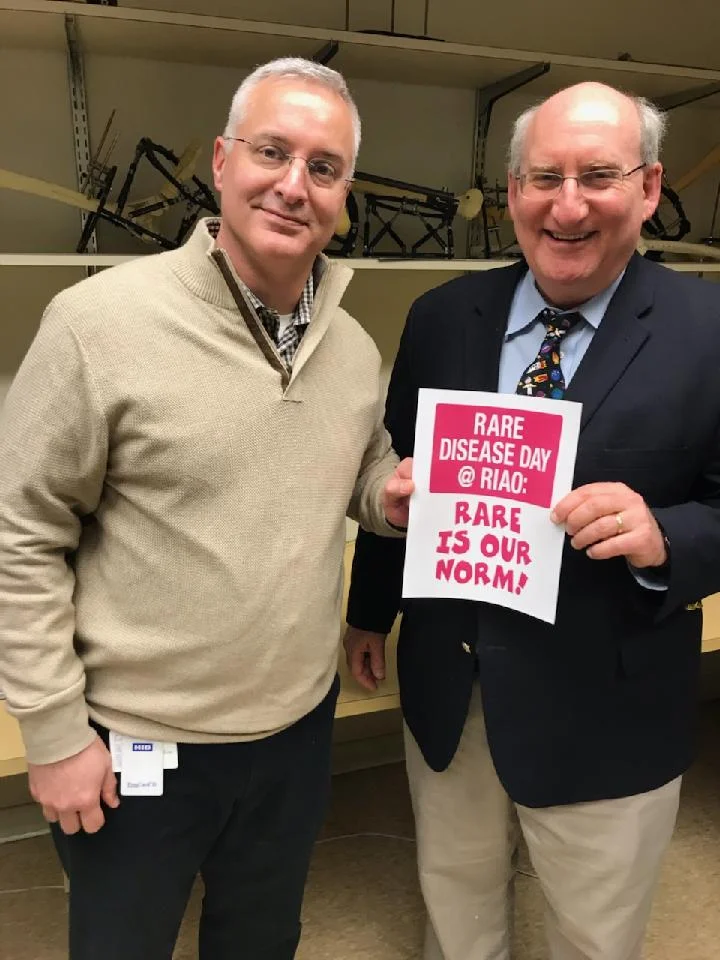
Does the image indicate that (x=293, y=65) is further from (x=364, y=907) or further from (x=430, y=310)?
(x=364, y=907)

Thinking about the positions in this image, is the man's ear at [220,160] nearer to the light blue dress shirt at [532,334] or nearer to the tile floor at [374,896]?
the light blue dress shirt at [532,334]

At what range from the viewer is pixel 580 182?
1.09 meters

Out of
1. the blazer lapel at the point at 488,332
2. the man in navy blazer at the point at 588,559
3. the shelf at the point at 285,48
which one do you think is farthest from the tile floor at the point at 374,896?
the shelf at the point at 285,48

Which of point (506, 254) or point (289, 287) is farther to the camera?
point (506, 254)

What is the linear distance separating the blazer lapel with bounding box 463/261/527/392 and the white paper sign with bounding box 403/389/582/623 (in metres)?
0.14

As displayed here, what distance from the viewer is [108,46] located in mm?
1637

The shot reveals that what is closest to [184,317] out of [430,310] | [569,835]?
[430,310]

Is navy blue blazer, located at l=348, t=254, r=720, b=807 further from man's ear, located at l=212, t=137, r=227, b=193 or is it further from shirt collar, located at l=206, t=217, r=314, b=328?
man's ear, located at l=212, t=137, r=227, b=193

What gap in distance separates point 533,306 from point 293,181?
0.44 metres

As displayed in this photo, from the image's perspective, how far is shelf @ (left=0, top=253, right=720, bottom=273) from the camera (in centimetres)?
149

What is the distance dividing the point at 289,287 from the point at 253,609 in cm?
44

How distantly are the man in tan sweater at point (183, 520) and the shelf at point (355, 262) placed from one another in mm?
533

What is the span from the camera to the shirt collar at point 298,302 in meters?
1.04

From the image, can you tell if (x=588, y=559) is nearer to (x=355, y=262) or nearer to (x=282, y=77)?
(x=282, y=77)
